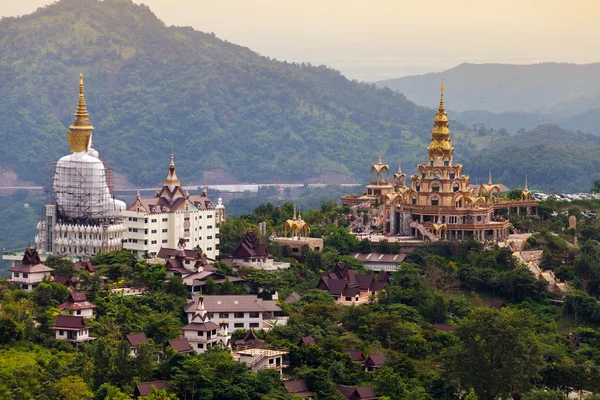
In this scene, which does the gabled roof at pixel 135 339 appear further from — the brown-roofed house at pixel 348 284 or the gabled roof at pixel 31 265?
the brown-roofed house at pixel 348 284

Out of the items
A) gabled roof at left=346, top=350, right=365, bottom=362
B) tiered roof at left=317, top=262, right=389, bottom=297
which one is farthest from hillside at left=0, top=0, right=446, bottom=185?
gabled roof at left=346, top=350, right=365, bottom=362

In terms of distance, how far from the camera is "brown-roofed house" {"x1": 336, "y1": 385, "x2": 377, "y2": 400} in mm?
43500

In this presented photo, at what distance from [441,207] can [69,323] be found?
22.3 m

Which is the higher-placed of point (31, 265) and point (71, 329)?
point (31, 265)

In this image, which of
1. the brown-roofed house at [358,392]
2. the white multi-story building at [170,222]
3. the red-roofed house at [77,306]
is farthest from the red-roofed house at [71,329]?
the white multi-story building at [170,222]

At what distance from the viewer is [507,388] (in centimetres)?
4447

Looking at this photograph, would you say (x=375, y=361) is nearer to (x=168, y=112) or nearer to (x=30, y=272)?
(x=30, y=272)

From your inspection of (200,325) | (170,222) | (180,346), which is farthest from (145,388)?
(170,222)

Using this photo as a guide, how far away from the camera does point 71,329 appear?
149ft

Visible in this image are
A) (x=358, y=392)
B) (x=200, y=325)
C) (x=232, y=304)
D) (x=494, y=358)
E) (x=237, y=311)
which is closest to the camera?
(x=358, y=392)

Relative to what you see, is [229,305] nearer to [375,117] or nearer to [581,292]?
[581,292]

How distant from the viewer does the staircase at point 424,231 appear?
62.3 meters

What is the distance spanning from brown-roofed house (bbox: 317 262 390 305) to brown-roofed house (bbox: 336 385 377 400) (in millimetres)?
10437

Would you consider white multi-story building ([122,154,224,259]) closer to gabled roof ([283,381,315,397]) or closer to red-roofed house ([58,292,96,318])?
red-roofed house ([58,292,96,318])
